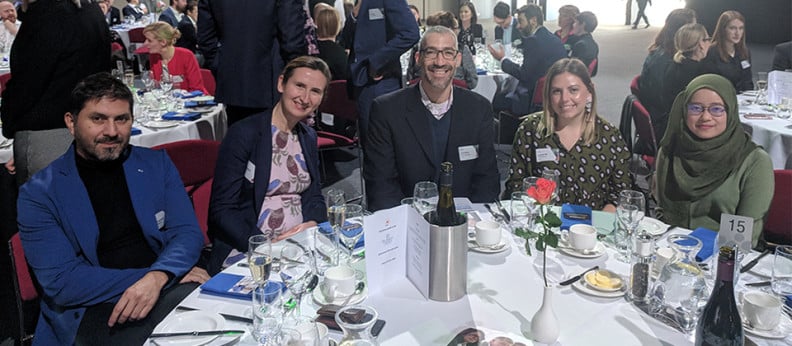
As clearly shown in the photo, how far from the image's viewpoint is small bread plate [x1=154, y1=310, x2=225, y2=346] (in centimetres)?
140

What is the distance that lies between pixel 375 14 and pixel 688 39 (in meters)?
2.39

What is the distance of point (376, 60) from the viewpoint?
4129 mm

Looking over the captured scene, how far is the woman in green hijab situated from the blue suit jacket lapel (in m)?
1.04

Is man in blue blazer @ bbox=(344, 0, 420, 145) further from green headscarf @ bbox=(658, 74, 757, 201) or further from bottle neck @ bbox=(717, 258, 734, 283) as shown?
bottle neck @ bbox=(717, 258, 734, 283)

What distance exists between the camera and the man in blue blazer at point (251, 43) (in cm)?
370

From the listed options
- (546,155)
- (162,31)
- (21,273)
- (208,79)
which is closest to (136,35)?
(208,79)

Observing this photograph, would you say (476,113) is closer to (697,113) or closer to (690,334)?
(697,113)

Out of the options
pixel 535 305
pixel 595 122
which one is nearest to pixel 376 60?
pixel 595 122

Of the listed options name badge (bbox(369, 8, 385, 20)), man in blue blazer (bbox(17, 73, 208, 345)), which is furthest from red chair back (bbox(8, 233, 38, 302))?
name badge (bbox(369, 8, 385, 20))

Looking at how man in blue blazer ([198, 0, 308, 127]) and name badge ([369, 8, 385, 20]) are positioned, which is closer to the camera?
man in blue blazer ([198, 0, 308, 127])

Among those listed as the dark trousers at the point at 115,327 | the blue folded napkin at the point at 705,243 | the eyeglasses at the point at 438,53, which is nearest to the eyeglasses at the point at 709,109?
the blue folded napkin at the point at 705,243

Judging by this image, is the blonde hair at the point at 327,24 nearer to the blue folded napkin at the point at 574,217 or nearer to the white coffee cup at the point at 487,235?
the blue folded napkin at the point at 574,217

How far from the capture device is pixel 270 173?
2484 mm

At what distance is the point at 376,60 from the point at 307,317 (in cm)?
286
